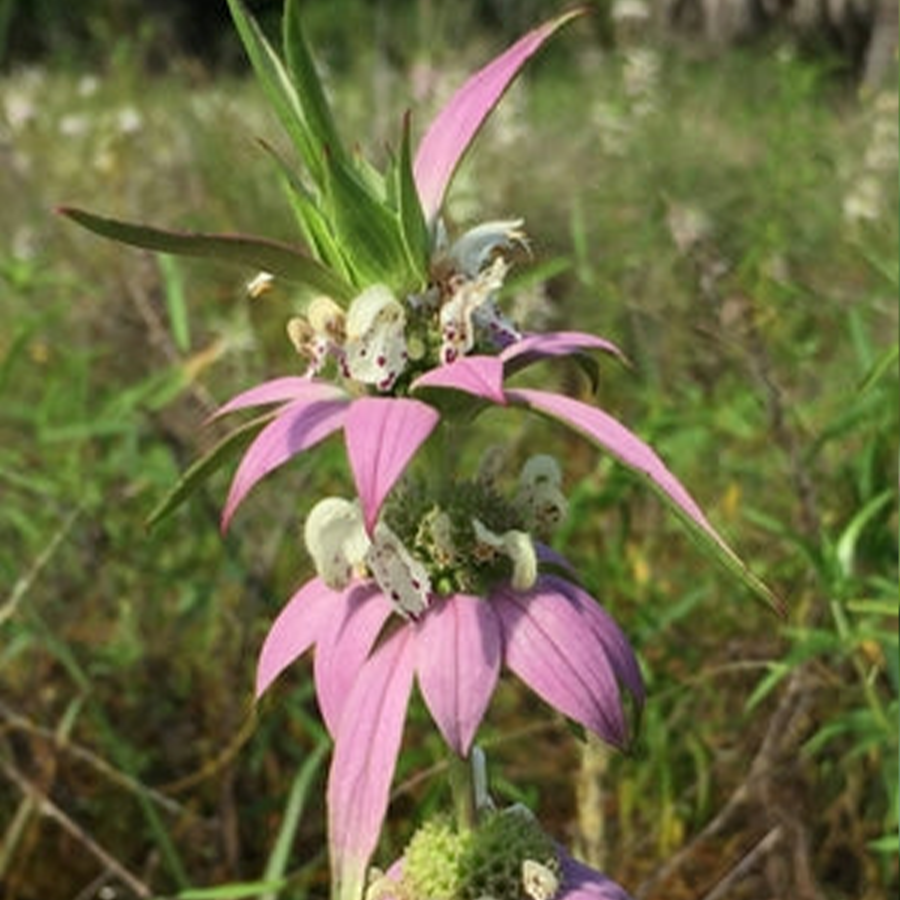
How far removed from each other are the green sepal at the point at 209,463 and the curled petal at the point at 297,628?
8cm

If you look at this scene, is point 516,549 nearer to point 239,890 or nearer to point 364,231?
point 364,231

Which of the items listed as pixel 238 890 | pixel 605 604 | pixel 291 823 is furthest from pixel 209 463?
pixel 605 604

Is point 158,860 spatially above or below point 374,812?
below

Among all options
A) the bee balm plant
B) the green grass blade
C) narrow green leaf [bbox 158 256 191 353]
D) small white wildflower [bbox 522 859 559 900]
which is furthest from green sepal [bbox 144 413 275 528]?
narrow green leaf [bbox 158 256 191 353]

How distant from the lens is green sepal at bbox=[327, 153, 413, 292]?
659 millimetres

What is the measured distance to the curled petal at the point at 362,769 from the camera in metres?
0.66

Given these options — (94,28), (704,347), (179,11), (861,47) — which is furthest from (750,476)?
(179,11)

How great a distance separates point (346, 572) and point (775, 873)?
843mm

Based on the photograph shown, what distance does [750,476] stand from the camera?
81.1 inches

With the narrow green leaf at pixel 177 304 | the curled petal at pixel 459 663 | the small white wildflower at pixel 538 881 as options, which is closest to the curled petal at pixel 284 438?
the curled petal at pixel 459 663

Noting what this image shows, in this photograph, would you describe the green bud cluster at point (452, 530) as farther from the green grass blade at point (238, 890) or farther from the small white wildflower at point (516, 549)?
the green grass blade at point (238, 890)

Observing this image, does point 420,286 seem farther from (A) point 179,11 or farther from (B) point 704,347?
(A) point 179,11

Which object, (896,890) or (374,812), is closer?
(374,812)

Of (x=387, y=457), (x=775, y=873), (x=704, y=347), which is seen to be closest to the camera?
(x=387, y=457)
